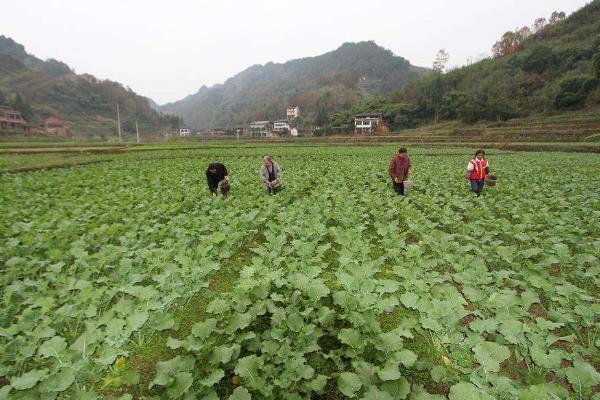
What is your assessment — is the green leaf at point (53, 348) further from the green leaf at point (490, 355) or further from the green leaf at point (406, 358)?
the green leaf at point (490, 355)

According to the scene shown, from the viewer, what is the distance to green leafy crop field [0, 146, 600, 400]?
291 cm

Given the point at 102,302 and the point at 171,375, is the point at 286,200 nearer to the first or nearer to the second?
the point at 102,302

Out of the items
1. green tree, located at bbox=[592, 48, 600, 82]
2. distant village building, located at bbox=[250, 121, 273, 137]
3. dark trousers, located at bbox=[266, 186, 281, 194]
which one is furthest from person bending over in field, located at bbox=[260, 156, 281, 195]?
distant village building, located at bbox=[250, 121, 273, 137]

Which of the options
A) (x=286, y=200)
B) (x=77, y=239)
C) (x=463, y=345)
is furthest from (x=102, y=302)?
(x=286, y=200)

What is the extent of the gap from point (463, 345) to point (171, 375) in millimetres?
2836

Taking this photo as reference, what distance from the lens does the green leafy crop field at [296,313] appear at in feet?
9.55

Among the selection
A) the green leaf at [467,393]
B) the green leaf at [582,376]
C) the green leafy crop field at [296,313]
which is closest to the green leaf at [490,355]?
the green leafy crop field at [296,313]

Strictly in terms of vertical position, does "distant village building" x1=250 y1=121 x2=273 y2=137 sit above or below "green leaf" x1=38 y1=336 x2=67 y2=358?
above

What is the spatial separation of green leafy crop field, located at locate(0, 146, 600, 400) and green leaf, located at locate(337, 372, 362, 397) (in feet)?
0.05

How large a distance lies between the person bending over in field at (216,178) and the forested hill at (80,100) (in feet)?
335

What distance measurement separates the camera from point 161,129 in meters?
126

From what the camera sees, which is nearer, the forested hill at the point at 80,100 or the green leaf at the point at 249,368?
the green leaf at the point at 249,368

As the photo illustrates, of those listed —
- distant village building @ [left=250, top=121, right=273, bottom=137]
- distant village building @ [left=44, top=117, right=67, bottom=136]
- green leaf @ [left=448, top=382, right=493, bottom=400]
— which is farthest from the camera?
distant village building @ [left=250, top=121, right=273, bottom=137]

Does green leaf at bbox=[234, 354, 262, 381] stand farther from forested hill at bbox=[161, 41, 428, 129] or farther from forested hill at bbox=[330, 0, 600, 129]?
forested hill at bbox=[161, 41, 428, 129]
